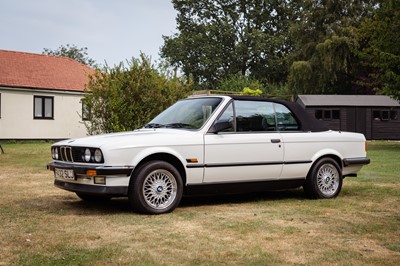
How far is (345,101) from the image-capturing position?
3956 centimetres

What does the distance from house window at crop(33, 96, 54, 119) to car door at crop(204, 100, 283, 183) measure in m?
25.7

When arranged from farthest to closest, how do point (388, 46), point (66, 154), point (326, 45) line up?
point (326, 45) < point (388, 46) < point (66, 154)

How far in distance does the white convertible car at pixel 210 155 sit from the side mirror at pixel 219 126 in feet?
0.05

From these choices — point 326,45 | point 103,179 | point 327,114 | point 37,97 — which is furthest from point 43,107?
point 103,179

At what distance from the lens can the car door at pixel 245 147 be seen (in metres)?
7.67

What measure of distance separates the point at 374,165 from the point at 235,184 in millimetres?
9003

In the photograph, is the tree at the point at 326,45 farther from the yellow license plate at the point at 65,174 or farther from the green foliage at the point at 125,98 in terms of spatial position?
the yellow license plate at the point at 65,174

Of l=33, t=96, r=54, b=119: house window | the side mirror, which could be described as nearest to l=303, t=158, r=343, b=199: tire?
the side mirror

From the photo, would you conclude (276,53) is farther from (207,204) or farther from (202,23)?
(207,204)

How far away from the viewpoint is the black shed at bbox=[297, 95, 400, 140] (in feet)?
128

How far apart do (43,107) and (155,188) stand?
87.2 feet

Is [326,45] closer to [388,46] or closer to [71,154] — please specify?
[388,46]

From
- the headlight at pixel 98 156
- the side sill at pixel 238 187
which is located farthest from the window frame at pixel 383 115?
the headlight at pixel 98 156

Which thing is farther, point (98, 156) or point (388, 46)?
point (388, 46)
